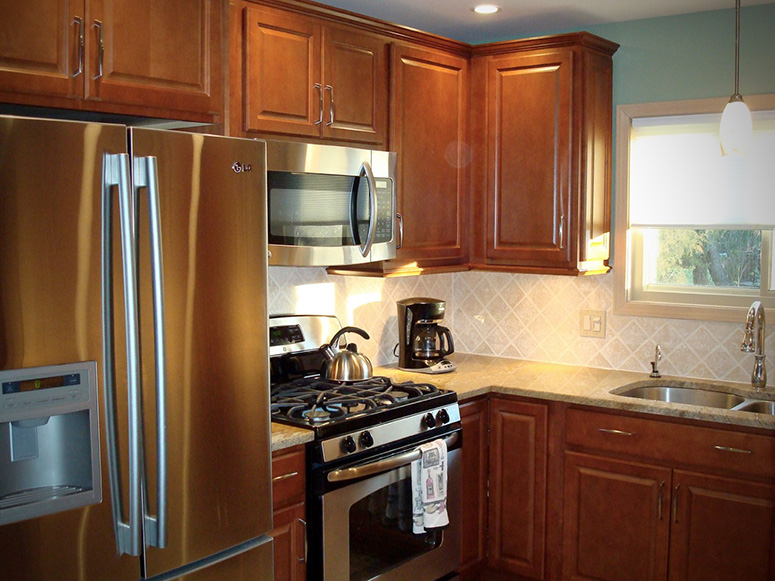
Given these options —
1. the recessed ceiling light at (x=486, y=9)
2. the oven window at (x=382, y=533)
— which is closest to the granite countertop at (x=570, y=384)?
the oven window at (x=382, y=533)

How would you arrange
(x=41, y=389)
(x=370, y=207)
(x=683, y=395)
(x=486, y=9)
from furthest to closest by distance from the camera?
(x=683, y=395) → (x=486, y=9) → (x=370, y=207) → (x=41, y=389)

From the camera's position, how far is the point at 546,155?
141 inches

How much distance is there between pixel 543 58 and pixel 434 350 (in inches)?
53.8

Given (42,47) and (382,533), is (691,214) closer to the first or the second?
(382,533)

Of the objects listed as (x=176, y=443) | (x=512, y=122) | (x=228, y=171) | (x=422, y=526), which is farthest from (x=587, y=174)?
(x=176, y=443)

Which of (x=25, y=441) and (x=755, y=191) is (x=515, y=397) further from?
(x=25, y=441)

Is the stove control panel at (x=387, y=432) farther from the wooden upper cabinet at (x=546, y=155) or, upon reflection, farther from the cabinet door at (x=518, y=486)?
the wooden upper cabinet at (x=546, y=155)

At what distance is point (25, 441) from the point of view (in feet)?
5.97

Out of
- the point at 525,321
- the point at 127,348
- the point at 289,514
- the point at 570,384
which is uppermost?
the point at 127,348

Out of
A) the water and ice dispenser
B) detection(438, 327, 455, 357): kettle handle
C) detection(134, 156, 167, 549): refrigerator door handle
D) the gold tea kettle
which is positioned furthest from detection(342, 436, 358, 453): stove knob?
detection(438, 327, 455, 357): kettle handle

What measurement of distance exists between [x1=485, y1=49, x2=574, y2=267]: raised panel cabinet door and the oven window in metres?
1.26

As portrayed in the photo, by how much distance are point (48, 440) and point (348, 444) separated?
1057 millimetres

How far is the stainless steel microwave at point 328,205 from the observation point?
280 centimetres

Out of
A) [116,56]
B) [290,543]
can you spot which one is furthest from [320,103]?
[290,543]
